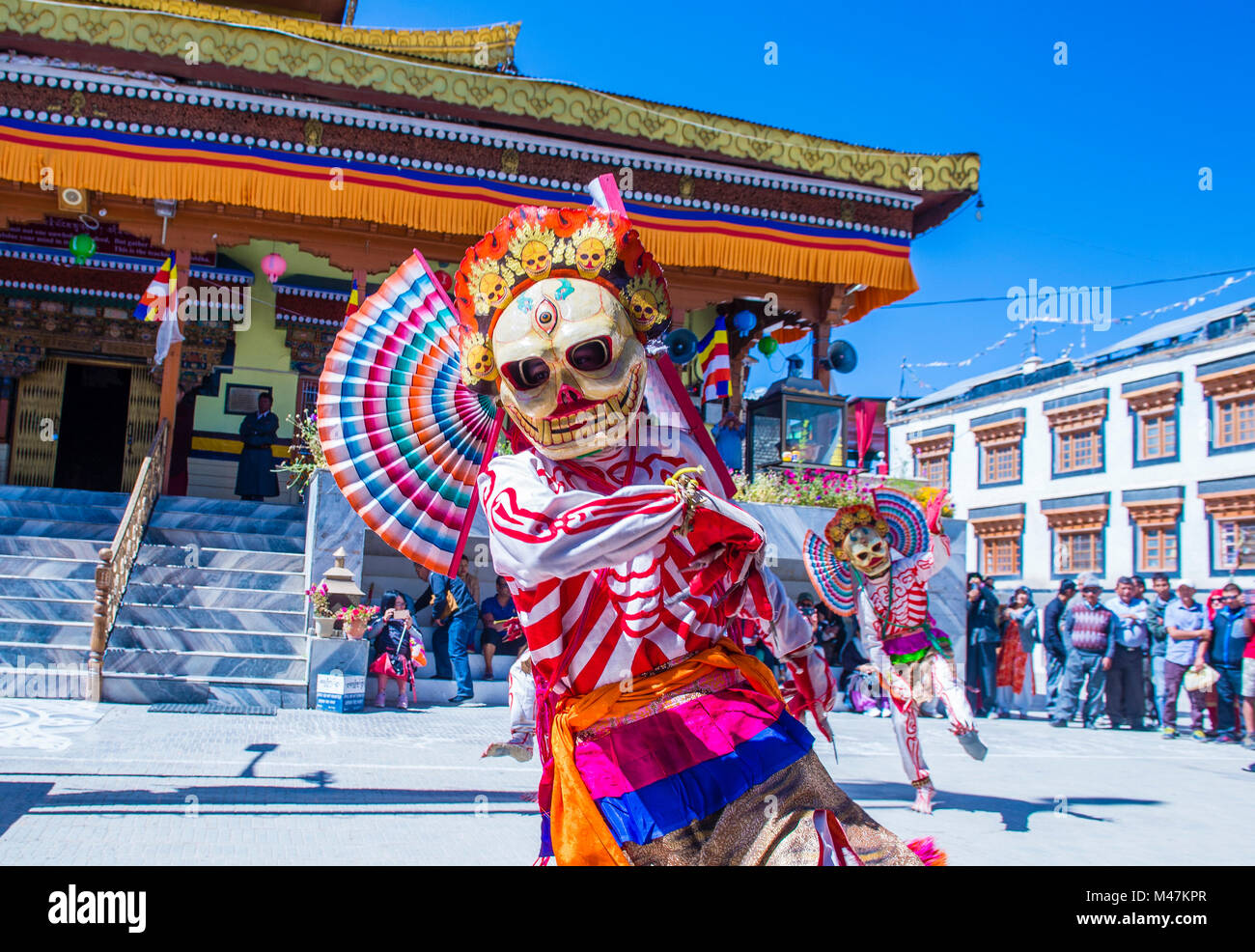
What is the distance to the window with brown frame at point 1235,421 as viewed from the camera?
76.3 ft

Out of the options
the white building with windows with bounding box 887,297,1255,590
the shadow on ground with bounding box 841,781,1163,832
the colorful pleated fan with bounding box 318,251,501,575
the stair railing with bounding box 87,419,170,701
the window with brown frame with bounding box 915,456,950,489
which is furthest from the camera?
→ the window with brown frame with bounding box 915,456,950,489

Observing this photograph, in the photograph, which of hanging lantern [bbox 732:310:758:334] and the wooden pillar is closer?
the wooden pillar

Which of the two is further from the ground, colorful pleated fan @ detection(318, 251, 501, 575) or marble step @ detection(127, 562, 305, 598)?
colorful pleated fan @ detection(318, 251, 501, 575)

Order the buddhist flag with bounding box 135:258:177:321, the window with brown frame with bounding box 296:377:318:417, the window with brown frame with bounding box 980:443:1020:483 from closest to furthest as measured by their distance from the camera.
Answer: the buddhist flag with bounding box 135:258:177:321, the window with brown frame with bounding box 296:377:318:417, the window with brown frame with bounding box 980:443:1020:483

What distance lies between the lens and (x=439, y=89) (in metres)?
11.6

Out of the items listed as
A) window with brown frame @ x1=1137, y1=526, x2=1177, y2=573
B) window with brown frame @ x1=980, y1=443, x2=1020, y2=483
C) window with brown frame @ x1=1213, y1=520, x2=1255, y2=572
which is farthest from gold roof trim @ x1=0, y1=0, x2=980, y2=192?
window with brown frame @ x1=980, y1=443, x2=1020, y2=483

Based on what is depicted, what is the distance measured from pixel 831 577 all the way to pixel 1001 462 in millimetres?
27043

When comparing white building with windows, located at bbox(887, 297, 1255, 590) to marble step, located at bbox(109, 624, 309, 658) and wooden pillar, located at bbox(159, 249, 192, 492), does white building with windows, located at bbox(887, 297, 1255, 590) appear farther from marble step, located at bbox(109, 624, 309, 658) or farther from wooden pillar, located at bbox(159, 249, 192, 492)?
wooden pillar, located at bbox(159, 249, 192, 492)

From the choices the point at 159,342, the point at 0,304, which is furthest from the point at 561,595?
the point at 0,304

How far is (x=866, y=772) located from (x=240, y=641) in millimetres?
6019

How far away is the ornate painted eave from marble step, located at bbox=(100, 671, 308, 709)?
22.2ft

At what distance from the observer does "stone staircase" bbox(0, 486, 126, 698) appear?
8.52m

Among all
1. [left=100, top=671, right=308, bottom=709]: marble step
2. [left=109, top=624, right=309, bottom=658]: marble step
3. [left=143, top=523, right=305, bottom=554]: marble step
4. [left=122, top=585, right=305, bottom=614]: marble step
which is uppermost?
[left=143, top=523, right=305, bottom=554]: marble step
